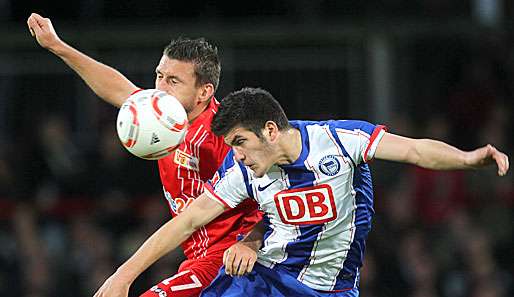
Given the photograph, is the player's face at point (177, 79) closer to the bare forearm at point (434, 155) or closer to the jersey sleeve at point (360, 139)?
A: the jersey sleeve at point (360, 139)

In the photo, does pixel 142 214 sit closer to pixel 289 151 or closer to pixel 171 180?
pixel 171 180

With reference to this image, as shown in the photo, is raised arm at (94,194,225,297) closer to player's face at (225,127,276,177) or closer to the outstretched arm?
the outstretched arm

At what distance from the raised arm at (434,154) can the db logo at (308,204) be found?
317 mm

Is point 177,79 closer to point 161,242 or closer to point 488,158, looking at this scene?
point 161,242

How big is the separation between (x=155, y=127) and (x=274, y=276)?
957 millimetres

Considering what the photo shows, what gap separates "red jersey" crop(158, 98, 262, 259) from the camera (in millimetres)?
5215

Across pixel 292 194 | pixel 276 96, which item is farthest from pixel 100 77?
pixel 276 96

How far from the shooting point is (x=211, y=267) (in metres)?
5.14

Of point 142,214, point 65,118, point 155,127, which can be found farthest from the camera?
point 65,118

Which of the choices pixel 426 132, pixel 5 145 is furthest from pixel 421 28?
pixel 5 145

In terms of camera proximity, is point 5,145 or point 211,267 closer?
point 211,267

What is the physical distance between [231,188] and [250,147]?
10.8 inches

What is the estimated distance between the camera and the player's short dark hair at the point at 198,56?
523 centimetres

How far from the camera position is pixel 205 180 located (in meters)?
5.26
